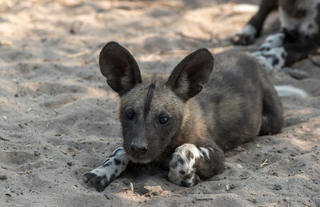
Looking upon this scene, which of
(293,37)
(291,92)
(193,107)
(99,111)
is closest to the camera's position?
(193,107)

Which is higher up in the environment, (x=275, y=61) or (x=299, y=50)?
(x=299, y=50)

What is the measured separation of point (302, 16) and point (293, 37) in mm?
438

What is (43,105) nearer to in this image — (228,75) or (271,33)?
(228,75)

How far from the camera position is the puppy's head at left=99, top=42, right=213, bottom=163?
421 cm

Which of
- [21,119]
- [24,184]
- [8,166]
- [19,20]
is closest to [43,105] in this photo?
[21,119]

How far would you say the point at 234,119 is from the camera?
209 inches

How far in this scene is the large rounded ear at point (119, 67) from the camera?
4.49 meters

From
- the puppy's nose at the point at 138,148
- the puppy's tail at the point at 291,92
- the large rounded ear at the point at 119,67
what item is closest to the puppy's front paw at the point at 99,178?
the puppy's nose at the point at 138,148

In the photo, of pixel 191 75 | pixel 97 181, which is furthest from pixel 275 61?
pixel 97 181

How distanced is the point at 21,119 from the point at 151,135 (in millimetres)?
1661

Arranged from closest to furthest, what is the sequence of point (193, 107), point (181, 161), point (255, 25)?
point (181, 161) → point (193, 107) → point (255, 25)

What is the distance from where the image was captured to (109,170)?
437cm

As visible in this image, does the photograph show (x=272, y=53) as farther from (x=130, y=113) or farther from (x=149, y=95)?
(x=130, y=113)

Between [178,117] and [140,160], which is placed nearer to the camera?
[140,160]
